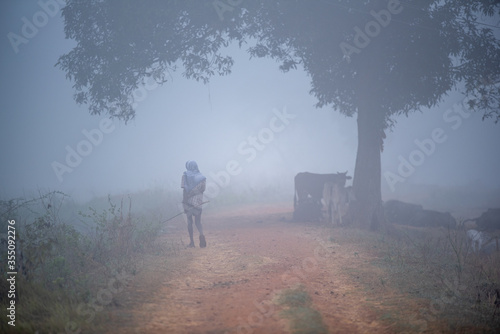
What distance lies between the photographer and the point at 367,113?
41.2 feet

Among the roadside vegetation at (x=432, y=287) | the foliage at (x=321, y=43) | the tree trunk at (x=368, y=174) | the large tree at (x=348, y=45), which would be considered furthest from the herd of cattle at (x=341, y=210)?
the roadside vegetation at (x=432, y=287)

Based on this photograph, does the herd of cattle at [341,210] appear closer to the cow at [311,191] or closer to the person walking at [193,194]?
the cow at [311,191]

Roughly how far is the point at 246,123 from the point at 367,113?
71882 mm

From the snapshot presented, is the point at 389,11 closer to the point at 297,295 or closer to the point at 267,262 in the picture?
the point at 267,262

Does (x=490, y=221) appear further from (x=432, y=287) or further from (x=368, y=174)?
(x=432, y=287)

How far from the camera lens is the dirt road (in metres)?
4.04

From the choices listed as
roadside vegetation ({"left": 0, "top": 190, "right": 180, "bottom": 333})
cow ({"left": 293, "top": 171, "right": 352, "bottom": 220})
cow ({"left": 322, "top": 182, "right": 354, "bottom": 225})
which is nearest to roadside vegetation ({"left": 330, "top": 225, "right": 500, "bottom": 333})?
roadside vegetation ({"left": 0, "top": 190, "right": 180, "bottom": 333})

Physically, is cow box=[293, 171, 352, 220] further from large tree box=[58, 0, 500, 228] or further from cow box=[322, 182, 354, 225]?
large tree box=[58, 0, 500, 228]

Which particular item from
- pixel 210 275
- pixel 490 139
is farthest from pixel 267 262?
pixel 490 139

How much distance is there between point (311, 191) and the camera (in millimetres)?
15453

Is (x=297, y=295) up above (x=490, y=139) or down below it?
below

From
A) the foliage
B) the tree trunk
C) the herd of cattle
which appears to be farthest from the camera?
the herd of cattle

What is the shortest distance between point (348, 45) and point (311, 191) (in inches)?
263

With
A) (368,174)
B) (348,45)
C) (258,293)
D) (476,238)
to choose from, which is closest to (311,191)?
(368,174)
